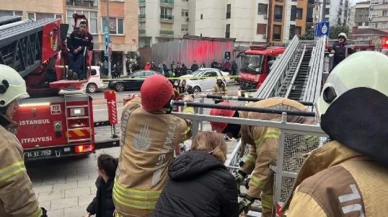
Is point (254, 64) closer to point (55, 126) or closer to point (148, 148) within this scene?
point (55, 126)

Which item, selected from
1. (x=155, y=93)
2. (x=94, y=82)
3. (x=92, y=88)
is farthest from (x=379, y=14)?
(x=155, y=93)

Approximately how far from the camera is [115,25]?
101ft

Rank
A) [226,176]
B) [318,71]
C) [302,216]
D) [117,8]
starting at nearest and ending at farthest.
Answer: [302,216] < [226,176] < [318,71] < [117,8]

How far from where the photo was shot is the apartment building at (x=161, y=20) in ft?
165

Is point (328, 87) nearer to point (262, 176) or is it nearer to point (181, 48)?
point (262, 176)

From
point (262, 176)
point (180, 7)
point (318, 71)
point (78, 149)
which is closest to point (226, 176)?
point (262, 176)

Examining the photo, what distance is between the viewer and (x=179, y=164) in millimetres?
1957

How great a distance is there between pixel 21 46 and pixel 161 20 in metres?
47.9

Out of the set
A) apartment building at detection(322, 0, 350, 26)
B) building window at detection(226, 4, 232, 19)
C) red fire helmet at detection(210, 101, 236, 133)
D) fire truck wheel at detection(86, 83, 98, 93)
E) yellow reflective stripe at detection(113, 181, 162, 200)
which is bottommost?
fire truck wheel at detection(86, 83, 98, 93)

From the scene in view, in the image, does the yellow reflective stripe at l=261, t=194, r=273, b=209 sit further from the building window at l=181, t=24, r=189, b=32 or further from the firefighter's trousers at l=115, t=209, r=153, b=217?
the building window at l=181, t=24, r=189, b=32

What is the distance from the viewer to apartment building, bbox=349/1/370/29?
3622 inches

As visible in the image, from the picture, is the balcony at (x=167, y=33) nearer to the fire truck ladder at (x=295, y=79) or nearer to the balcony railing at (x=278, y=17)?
the balcony railing at (x=278, y=17)

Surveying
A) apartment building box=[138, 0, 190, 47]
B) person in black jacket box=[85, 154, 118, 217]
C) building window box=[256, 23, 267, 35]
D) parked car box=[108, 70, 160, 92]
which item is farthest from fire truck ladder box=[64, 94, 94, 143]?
apartment building box=[138, 0, 190, 47]

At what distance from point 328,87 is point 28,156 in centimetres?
527
